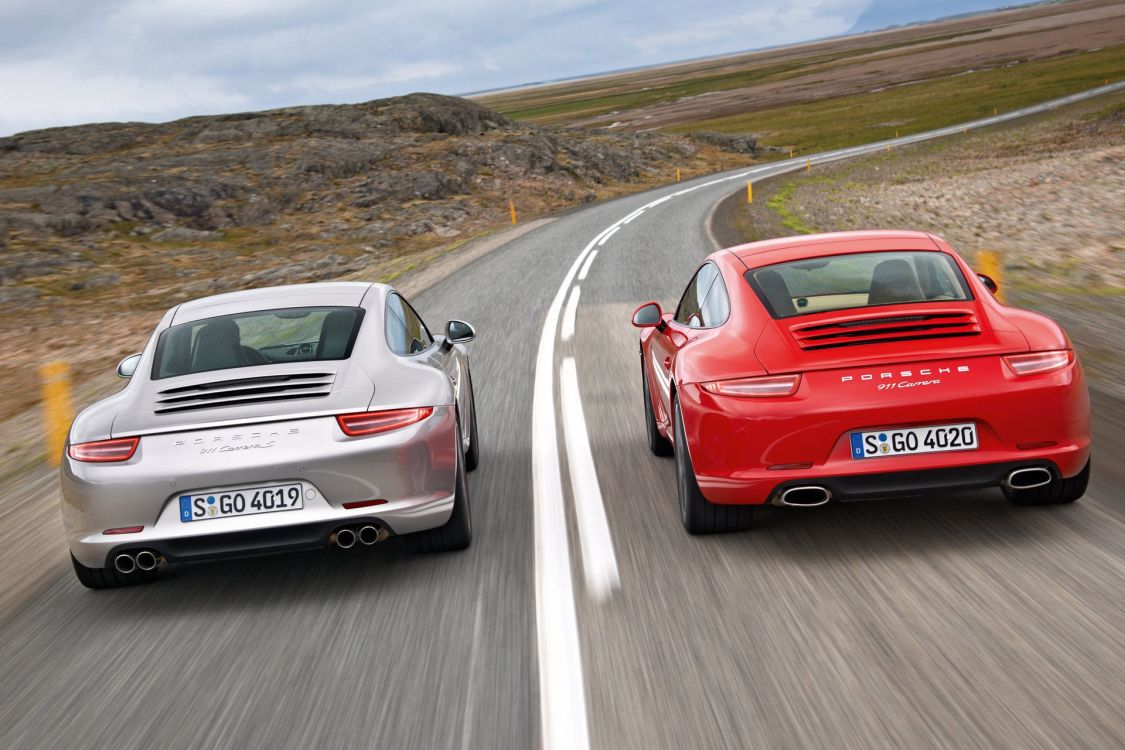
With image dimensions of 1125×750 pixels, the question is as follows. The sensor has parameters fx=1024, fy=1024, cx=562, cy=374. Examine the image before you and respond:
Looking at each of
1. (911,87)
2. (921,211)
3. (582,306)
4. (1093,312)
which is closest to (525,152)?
(921,211)

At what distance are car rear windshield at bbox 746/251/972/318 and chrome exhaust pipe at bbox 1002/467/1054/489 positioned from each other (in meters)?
0.95

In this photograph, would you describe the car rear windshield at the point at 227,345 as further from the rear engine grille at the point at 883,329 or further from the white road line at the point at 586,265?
the white road line at the point at 586,265

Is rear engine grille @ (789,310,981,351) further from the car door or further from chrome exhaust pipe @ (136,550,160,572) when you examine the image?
chrome exhaust pipe @ (136,550,160,572)

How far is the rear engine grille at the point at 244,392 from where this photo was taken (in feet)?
15.4

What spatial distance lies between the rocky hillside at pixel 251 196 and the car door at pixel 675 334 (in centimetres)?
1226

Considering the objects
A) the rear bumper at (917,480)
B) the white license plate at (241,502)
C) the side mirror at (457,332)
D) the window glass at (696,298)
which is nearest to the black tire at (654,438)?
the window glass at (696,298)

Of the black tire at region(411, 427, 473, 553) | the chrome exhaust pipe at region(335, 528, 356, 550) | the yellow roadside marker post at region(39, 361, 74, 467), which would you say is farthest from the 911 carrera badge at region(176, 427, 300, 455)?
the yellow roadside marker post at region(39, 361, 74, 467)

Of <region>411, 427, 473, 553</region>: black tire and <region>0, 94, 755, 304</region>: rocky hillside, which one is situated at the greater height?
<region>411, 427, 473, 553</region>: black tire

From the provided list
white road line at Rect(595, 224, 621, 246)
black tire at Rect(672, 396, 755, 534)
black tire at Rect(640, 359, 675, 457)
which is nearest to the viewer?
black tire at Rect(672, 396, 755, 534)

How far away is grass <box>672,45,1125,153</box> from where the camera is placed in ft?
239

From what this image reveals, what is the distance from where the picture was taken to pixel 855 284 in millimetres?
5926

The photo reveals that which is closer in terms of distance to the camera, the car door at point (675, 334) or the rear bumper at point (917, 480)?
the rear bumper at point (917, 480)

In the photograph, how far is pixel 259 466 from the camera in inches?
175

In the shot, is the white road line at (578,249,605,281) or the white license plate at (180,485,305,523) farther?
the white road line at (578,249,605,281)
